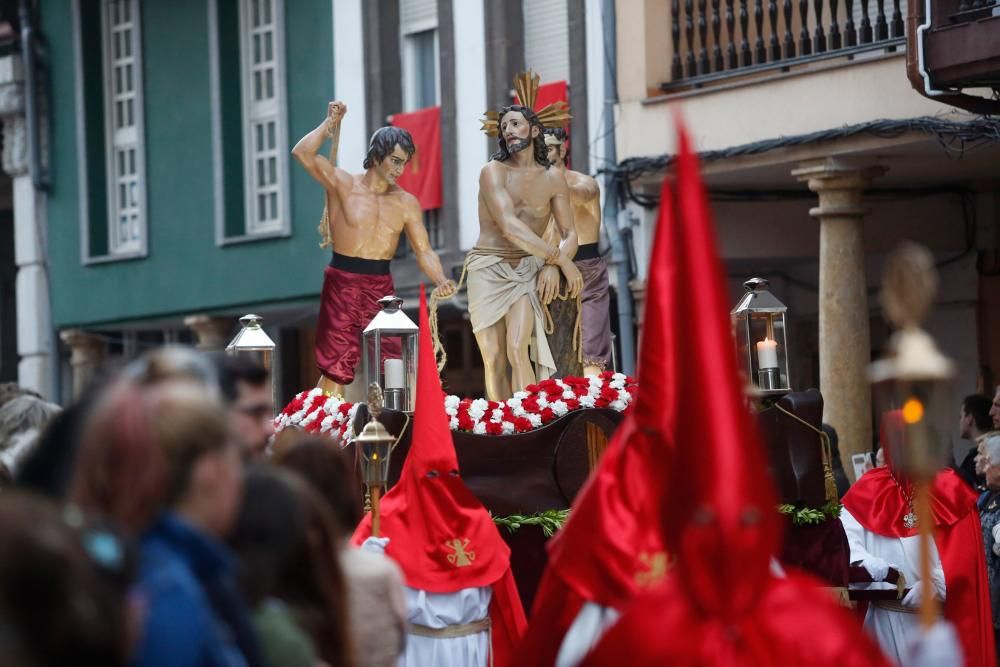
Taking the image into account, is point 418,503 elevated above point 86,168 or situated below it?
below

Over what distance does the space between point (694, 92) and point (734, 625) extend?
1248 cm

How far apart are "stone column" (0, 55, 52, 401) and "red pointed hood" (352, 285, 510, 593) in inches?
627

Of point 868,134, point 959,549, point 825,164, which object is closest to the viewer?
point 959,549

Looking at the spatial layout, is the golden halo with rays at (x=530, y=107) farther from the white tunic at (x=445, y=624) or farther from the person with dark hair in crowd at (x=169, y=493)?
the person with dark hair in crowd at (x=169, y=493)

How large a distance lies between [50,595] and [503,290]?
8642 mm

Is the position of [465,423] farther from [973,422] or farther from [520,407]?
[973,422]

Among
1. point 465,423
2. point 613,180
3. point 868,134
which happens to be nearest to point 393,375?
point 465,423

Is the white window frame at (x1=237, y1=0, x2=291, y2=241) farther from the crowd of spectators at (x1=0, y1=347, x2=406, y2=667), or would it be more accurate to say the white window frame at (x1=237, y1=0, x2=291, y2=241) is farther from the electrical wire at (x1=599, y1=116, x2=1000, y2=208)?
the crowd of spectators at (x1=0, y1=347, x2=406, y2=667)

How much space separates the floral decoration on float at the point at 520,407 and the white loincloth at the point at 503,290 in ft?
2.29

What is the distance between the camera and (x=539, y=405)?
1077 centimetres

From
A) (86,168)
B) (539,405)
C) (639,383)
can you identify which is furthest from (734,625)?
(86,168)

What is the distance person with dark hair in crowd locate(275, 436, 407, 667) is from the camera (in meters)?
5.15

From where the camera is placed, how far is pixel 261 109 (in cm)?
2161

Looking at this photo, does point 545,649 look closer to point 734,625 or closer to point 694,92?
point 734,625
